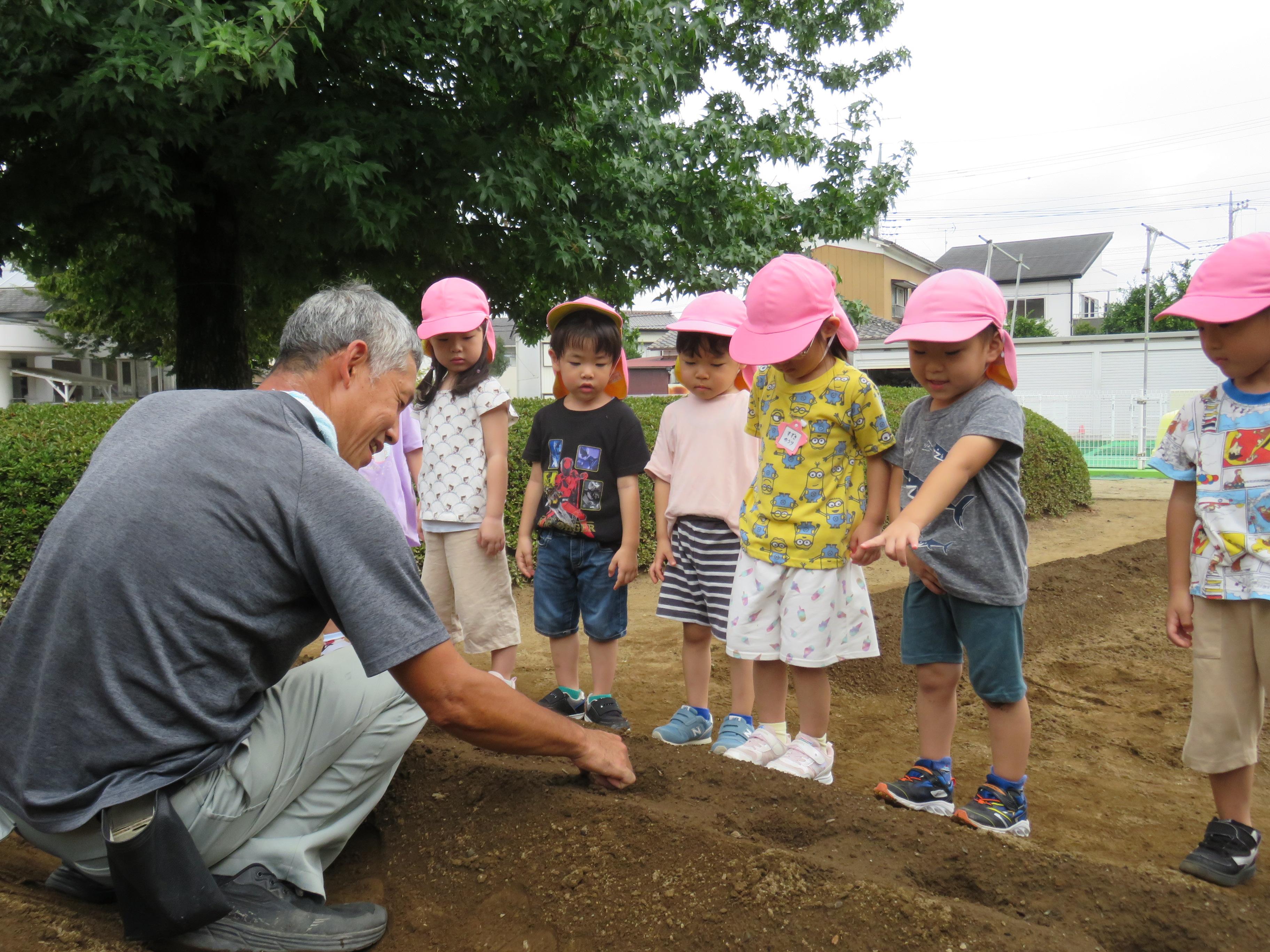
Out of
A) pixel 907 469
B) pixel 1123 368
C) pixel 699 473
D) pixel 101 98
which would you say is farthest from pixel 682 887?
pixel 1123 368

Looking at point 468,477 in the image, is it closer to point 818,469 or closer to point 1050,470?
point 818,469

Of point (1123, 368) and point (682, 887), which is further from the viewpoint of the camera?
point (1123, 368)

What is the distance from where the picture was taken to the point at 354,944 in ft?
6.88

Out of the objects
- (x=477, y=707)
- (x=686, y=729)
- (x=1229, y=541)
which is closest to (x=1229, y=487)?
(x=1229, y=541)

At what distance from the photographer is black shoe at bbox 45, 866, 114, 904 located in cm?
221

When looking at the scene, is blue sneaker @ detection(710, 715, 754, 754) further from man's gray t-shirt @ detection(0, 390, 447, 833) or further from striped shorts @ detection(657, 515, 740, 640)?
man's gray t-shirt @ detection(0, 390, 447, 833)

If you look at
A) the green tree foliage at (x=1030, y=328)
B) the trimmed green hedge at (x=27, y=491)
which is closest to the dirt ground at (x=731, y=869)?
the trimmed green hedge at (x=27, y=491)

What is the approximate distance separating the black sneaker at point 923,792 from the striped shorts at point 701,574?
81 cm

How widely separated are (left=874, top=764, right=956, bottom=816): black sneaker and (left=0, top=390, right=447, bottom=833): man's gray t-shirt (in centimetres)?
169

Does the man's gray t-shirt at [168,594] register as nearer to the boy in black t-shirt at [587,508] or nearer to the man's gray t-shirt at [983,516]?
the man's gray t-shirt at [983,516]

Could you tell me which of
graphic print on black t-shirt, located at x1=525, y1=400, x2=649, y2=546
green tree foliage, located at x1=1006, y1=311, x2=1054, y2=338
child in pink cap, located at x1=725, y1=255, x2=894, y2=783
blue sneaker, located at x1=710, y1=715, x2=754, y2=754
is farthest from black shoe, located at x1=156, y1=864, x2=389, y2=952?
green tree foliage, located at x1=1006, y1=311, x2=1054, y2=338

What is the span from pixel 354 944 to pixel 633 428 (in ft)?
7.18

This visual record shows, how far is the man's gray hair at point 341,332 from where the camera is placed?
2.22 m

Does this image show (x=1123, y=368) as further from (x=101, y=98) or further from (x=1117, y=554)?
(x=101, y=98)
